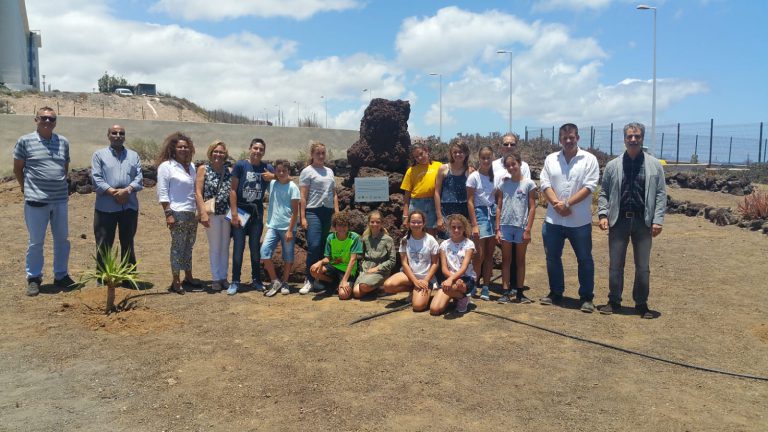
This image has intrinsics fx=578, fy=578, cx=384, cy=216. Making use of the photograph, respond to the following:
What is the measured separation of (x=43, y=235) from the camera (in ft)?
21.4

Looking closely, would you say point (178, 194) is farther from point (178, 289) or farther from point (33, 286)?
point (33, 286)

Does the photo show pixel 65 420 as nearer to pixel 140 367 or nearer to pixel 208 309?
pixel 140 367

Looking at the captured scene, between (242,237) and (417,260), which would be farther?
(242,237)

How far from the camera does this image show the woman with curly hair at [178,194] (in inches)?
259

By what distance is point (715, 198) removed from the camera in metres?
17.9

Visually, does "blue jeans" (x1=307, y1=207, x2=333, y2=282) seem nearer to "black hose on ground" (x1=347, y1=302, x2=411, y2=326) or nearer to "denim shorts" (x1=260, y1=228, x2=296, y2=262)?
"denim shorts" (x1=260, y1=228, x2=296, y2=262)

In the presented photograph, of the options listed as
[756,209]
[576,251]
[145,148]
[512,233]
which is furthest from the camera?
[145,148]

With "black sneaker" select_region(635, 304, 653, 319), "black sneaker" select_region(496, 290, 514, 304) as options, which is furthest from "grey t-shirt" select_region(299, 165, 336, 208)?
"black sneaker" select_region(635, 304, 653, 319)

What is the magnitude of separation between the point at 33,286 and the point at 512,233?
212 inches

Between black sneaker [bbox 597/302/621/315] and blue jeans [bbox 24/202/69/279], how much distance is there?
19.6 ft

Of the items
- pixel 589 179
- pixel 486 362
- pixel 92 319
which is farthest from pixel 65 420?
Answer: pixel 589 179

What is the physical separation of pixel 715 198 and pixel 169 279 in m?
16.6

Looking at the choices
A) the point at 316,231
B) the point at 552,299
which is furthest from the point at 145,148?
the point at 552,299

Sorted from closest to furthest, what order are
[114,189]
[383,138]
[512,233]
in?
1. [512,233]
2. [114,189]
3. [383,138]
